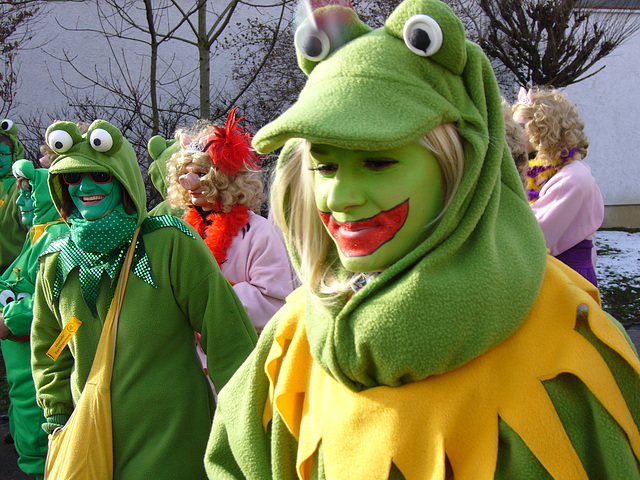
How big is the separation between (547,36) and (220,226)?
27.1 ft

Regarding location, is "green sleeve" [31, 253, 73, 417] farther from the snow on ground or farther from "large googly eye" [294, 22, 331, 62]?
the snow on ground

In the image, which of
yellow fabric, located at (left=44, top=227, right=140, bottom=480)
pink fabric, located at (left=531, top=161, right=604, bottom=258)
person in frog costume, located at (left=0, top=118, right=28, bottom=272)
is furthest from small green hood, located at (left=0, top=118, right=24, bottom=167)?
pink fabric, located at (left=531, top=161, right=604, bottom=258)

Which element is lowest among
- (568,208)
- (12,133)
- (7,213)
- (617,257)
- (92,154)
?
(617,257)

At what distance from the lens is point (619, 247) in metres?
11.8

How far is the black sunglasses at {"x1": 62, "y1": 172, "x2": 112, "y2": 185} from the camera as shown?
112 inches

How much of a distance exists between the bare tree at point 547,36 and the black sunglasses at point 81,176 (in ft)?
27.2

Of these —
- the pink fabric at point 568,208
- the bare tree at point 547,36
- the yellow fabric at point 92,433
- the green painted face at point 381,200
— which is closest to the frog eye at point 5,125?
the yellow fabric at point 92,433

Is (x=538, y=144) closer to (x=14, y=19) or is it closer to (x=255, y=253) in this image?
(x=255, y=253)

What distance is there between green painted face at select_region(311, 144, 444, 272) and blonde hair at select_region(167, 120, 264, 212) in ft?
7.67

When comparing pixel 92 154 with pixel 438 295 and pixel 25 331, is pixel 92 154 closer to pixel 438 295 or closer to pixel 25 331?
pixel 25 331

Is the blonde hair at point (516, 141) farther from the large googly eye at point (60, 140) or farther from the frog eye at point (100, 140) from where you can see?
the large googly eye at point (60, 140)

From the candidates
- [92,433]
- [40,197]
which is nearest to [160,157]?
[40,197]

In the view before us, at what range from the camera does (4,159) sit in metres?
6.01

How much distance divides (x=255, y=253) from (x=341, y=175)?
A: 226 centimetres
